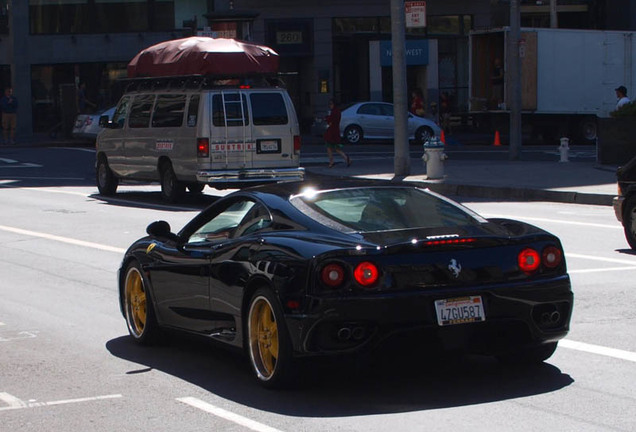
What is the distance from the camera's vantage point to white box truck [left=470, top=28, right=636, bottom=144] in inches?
1571

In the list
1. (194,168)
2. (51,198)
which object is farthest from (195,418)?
(51,198)

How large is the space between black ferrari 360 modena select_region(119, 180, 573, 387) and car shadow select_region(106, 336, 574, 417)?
0.16 m

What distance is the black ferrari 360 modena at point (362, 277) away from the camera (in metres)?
7.37

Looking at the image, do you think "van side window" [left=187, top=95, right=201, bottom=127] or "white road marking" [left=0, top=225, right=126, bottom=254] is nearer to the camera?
"white road marking" [left=0, top=225, right=126, bottom=254]

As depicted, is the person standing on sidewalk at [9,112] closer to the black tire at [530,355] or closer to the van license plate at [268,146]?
the van license plate at [268,146]

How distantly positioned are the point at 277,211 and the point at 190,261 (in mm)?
930

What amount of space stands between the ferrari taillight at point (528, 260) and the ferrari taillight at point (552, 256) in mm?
68

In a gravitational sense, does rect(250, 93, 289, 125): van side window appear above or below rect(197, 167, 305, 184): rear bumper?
above

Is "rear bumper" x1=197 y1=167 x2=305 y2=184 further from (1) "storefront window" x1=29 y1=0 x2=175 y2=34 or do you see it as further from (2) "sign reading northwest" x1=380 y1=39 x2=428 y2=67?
(1) "storefront window" x1=29 y1=0 x2=175 y2=34

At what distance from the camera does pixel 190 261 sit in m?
8.84

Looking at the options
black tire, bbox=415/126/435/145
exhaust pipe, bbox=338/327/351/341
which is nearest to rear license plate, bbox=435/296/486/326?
exhaust pipe, bbox=338/327/351/341

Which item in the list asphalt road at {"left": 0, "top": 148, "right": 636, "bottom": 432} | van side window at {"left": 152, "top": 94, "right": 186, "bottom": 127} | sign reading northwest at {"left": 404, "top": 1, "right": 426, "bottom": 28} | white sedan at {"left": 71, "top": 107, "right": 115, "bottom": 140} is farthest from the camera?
white sedan at {"left": 71, "top": 107, "right": 115, "bottom": 140}

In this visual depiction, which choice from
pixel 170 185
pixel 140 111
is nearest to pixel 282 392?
pixel 170 185

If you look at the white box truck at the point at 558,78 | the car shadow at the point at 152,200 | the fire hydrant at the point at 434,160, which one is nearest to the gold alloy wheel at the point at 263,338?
the car shadow at the point at 152,200
